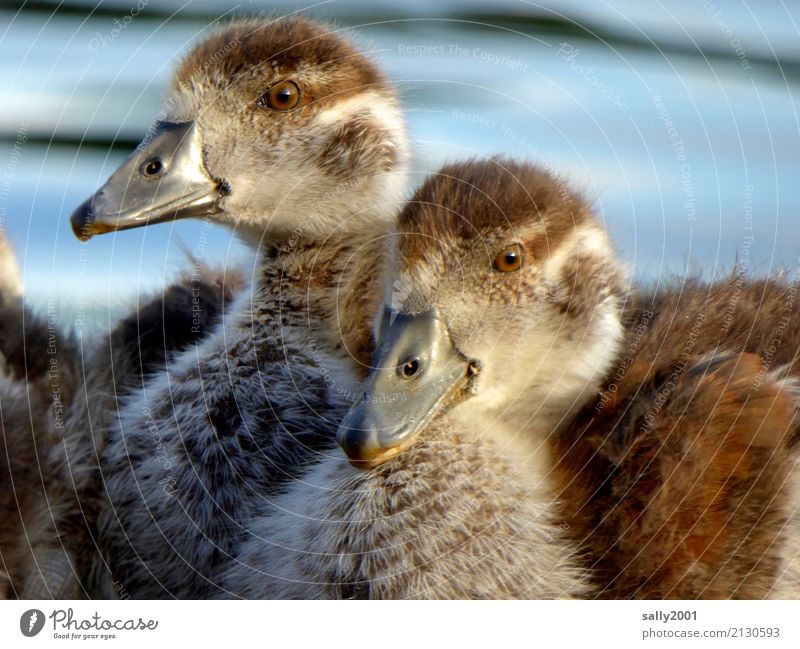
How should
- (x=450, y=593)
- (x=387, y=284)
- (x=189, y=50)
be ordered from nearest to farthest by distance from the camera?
(x=450, y=593) → (x=387, y=284) → (x=189, y=50)

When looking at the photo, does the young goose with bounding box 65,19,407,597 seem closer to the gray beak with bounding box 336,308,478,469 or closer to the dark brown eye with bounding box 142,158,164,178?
the dark brown eye with bounding box 142,158,164,178

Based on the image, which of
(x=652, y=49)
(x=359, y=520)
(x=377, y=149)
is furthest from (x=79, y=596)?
(x=652, y=49)

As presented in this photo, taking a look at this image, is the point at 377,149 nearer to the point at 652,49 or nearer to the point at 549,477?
the point at 652,49

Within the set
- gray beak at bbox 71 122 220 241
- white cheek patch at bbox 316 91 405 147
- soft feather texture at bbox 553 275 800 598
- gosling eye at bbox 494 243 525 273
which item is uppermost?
white cheek patch at bbox 316 91 405 147

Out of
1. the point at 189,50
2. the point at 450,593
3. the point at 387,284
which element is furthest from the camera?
the point at 189,50

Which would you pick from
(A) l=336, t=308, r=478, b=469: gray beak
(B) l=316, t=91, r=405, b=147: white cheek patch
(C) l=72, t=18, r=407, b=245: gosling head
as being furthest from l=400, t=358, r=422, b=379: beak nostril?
(B) l=316, t=91, r=405, b=147: white cheek patch

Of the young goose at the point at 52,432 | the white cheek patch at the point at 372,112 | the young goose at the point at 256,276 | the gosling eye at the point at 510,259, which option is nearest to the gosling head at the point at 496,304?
the gosling eye at the point at 510,259

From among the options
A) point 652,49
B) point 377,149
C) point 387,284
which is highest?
point 652,49

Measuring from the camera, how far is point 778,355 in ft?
5.35

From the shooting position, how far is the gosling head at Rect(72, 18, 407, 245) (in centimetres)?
174

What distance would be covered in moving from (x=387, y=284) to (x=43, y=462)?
562 mm

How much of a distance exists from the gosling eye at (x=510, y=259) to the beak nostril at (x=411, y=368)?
186mm

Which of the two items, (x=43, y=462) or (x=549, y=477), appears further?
(x=43, y=462)
